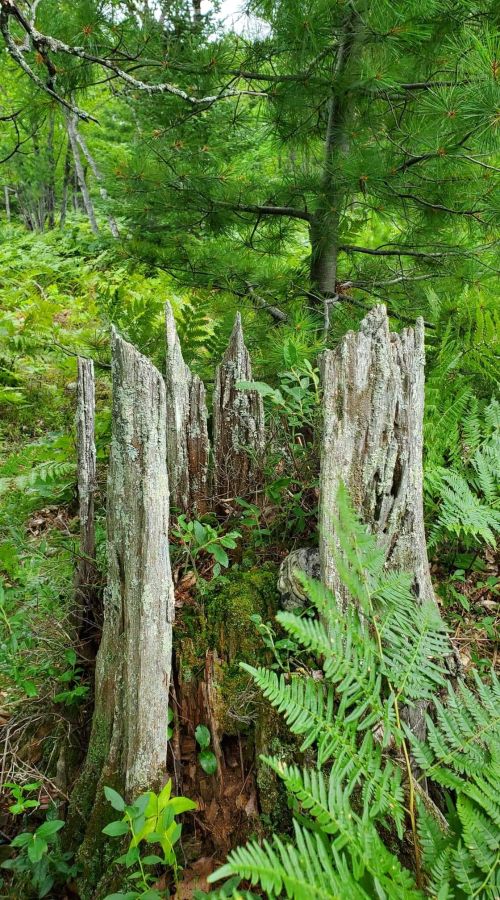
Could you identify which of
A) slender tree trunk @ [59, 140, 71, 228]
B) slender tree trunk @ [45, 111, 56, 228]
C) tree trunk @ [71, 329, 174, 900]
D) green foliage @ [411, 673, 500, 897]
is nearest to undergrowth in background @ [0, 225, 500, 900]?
green foliage @ [411, 673, 500, 897]

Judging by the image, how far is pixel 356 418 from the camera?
223 centimetres

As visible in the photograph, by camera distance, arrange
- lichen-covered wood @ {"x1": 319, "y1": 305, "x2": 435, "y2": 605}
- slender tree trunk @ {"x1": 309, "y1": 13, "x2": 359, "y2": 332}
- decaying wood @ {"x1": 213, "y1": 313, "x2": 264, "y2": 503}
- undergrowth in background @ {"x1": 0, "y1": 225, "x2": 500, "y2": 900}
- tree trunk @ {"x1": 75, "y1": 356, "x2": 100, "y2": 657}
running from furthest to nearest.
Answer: slender tree trunk @ {"x1": 309, "y1": 13, "x2": 359, "y2": 332}
decaying wood @ {"x1": 213, "y1": 313, "x2": 264, "y2": 503}
tree trunk @ {"x1": 75, "y1": 356, "x2": 100, "y2": 657}
lichen-covered wood @ {"x1": 319, "y1": 305, "x2": 435, "y2": 605}
undergrowth in background @ {"x1": 0, "y1": 225, "x2": 500, "y2": 900}

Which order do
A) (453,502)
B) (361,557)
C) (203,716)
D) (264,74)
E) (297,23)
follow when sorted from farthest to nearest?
(264,74) → (297,23) → (453,502) → (203,716) → (361,557)

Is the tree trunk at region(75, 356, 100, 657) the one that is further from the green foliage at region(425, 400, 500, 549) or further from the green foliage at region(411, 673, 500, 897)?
the green foliage at region(425, 400, 500, 549)

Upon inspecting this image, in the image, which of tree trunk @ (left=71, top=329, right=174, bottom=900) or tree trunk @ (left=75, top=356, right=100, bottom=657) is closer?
tree trunk @ (left=71, top=329, right=174, bottom=900)

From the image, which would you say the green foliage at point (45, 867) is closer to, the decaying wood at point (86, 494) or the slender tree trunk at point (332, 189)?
the decaying wood at point (86, 494)

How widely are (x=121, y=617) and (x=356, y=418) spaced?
4.26 feet

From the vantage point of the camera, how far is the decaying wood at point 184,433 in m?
2.57

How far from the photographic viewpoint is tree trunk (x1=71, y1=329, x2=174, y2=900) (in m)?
1.92

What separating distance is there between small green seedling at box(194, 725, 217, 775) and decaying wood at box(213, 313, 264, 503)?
1.10 metres

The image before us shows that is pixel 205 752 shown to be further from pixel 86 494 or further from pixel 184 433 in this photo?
pixel 184 433

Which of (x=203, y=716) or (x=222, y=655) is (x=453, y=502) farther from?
(x=203, y=716)

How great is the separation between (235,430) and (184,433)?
0.97 feet

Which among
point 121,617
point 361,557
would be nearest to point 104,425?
point 121,617
